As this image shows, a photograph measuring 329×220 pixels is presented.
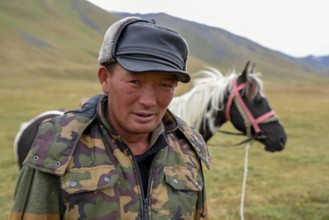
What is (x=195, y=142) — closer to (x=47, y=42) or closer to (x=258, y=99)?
(x=258, y=99)

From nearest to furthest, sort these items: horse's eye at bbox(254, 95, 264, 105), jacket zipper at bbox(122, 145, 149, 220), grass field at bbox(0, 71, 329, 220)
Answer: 1. jacket zipper at bbox(122, 145, 149, 220)
2. horse's eye at bbox(254, 95, 264, 105)
3. grass field at bbox(0, 71, 329, 220)

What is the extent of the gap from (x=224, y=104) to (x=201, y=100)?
30 cm

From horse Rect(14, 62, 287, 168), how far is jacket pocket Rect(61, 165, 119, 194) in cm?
309

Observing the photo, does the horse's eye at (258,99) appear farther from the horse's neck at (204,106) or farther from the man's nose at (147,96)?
the man's nose at (147,96)

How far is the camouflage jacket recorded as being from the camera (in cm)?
154

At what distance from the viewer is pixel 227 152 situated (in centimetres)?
1237

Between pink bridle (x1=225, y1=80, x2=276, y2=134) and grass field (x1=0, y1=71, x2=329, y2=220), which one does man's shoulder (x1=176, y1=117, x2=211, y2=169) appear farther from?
grass field (x1=0, y1=71, x2=329, y2=220)

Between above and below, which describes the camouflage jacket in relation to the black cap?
below

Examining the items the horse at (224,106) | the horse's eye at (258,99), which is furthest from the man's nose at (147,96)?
the horse's eye at (258,99)

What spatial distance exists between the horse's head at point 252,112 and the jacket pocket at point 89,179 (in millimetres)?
3362

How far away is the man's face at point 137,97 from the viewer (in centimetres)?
160

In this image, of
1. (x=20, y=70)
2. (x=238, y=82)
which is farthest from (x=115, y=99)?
(x=20, y=70)

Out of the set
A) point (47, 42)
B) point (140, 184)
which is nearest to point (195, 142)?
point (140, 184)

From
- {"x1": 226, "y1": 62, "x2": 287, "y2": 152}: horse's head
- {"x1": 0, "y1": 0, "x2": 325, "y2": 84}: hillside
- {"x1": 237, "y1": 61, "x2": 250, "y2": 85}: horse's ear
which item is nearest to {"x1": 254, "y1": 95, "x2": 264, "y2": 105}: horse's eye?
{"x1": 226, "y1": 62, "x2": 287, "y2": 152}: horse's head
